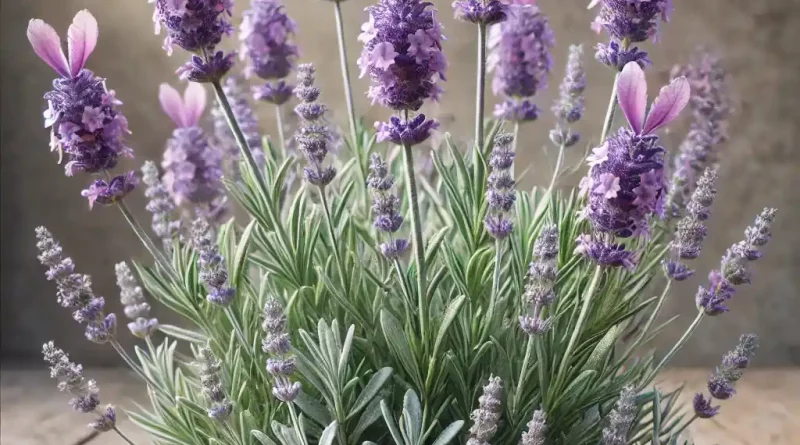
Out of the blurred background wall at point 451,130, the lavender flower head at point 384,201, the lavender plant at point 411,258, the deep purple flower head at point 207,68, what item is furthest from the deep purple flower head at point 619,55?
the blurred background wall at point 451,130

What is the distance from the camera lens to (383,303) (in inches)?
23.8

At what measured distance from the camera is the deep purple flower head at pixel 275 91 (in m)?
0.74

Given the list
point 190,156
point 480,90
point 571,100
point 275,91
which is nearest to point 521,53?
point 571,100

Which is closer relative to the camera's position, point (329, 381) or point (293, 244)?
point (329, 381)

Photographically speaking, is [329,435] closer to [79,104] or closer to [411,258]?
[411,258]

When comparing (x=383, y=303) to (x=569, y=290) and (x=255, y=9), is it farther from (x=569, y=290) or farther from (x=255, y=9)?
(x=255, y=9)

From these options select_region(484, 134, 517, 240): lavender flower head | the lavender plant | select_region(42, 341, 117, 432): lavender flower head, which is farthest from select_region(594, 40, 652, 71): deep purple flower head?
select_region(42, 341, 117, 432): lavender flower head

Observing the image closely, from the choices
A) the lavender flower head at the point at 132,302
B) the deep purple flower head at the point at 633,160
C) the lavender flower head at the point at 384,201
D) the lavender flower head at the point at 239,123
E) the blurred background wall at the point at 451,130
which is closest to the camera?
the deep purple flower head at the point at 633,160

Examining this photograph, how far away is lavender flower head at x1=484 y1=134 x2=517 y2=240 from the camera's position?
1.68 feet

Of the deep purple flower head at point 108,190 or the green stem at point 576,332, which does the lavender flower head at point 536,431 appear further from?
the deep purple flower head at point 108,190

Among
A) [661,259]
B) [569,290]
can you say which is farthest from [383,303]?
[661,259]

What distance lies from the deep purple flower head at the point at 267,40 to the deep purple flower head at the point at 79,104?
0.76ft

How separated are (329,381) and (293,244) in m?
0.16

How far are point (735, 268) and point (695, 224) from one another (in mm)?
56
